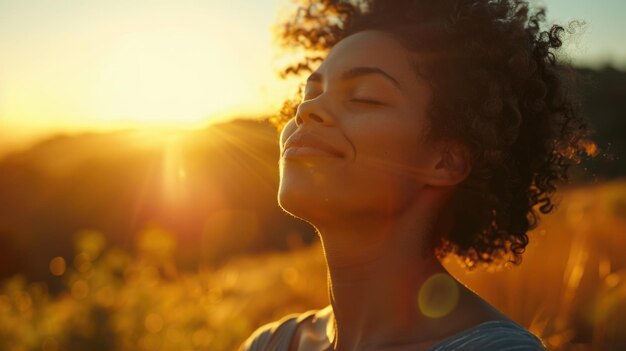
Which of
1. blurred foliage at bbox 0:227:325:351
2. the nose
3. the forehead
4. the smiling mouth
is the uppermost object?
the forehead

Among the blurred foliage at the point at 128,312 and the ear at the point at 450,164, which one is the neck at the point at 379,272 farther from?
the blurred foliage at the point at 128,312

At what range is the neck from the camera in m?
2.42

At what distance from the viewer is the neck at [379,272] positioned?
242 centimetres

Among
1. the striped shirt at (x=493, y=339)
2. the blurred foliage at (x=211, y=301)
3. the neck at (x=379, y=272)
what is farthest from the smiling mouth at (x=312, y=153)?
the blurred foliage at (x=211, y=301)

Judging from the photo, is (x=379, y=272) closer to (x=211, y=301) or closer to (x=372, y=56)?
(x=372, y=56)

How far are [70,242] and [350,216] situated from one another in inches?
924

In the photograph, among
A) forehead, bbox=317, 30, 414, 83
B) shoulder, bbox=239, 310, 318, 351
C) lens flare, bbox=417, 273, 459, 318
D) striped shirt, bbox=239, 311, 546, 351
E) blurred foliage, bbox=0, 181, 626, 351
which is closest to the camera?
striped shirt, bbox=239, 311, 546, 351

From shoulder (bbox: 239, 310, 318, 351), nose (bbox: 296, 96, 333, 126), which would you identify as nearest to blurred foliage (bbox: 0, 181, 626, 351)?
shoulder (bbox: 239, 310, 318, 351)

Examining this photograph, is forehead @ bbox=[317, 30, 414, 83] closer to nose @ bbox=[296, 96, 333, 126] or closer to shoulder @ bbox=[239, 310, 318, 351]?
nose @ bbox=[296, 96, 333, 126]

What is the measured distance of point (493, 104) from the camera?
2.55 m

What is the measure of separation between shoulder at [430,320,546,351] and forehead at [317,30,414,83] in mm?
922

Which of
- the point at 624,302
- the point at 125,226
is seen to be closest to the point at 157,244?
Result: the point at 624,302

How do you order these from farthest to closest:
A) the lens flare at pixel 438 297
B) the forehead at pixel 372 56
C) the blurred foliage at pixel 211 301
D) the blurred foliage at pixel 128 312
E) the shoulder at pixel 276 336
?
the blurred foliage at pixel 128 312, the blurred foliage at pixel 211 301, the shoulder at pixel 276 336, the forehead at pixel 372 56, the lens flare at pixel 438 297

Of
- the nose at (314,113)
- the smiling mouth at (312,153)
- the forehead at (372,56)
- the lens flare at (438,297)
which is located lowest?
the lens flare at (438,297)
